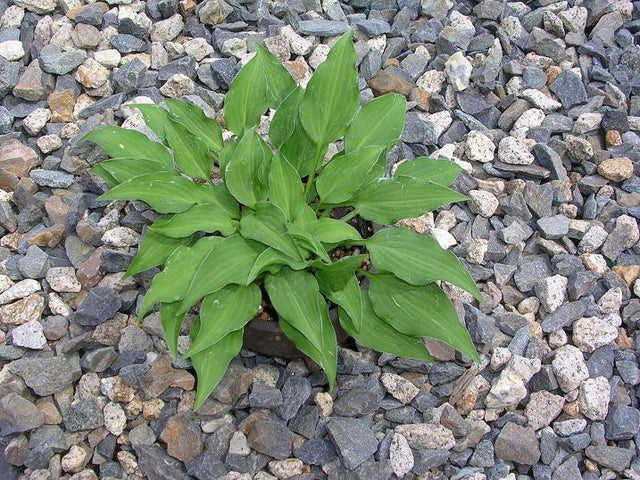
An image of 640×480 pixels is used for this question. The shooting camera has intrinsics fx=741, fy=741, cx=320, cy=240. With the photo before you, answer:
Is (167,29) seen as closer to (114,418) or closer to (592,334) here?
(114,418)

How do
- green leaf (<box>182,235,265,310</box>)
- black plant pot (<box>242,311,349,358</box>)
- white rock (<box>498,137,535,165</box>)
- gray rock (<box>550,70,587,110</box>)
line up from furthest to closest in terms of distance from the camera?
gray rock (<box>550,70,587,110</box>), white rock (<box>498,137,535,165</box>), black plant pot (<box>242,311,349,358</box>), green leaf (<box>182,235,265,310</box>)

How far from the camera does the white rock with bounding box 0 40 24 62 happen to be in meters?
2.59

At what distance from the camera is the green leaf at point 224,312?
1669 millimetres

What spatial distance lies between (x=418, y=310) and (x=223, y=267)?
483 mm

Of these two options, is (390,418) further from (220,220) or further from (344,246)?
(220,220)

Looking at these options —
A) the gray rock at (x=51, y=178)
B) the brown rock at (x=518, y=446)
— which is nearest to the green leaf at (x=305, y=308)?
the brown rock at (x=518, y=446)

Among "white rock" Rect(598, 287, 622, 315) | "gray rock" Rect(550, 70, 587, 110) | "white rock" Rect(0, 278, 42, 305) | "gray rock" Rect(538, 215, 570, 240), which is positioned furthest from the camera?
"gray rock" Rect(550, 70, 587, 110)

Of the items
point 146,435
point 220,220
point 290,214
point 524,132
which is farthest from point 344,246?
point 524,132

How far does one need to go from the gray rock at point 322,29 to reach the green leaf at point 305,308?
1227 mm

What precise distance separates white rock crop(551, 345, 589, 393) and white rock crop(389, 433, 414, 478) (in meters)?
0.47

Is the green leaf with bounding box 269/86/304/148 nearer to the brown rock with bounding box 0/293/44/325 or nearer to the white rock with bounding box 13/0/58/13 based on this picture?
the brown rock with bounding box 0/293/44/325

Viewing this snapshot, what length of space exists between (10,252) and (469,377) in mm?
1384

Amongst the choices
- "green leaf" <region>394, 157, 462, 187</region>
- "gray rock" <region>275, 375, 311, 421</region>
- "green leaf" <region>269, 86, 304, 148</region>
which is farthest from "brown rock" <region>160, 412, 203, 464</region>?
"green leaf" <region>394, 157, 462, 187</region>

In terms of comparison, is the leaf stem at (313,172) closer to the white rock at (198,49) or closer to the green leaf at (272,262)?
the green leaf at (272,262)
